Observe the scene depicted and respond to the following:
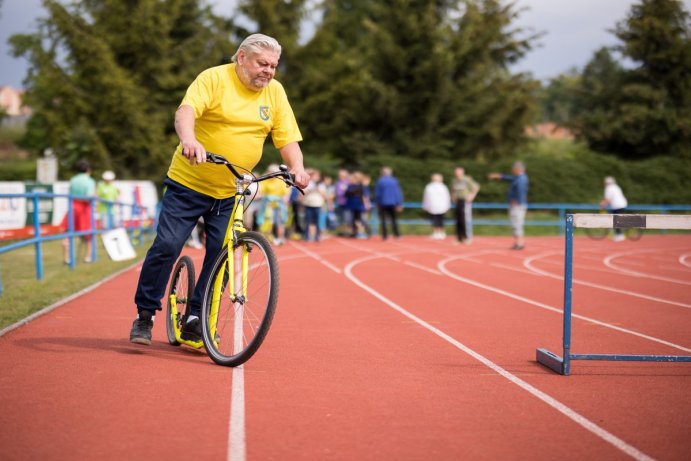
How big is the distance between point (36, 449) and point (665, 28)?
1788 inches

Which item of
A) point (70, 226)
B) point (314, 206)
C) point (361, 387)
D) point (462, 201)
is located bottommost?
point (361, 387)

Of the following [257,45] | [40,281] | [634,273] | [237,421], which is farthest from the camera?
[634,273]

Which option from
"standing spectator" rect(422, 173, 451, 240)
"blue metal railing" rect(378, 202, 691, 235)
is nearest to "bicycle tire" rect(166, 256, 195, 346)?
"standing spectator" rect(422, 173, 451, 240)

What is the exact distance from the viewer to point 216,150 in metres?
5.31

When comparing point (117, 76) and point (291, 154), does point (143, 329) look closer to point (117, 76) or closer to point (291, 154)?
point (291, 154)

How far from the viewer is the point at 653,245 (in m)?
22.6

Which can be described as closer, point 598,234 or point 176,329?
point 176,329

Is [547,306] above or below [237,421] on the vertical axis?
below

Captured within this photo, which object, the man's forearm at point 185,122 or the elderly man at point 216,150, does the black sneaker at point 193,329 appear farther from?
the man's forearm at point 185,122

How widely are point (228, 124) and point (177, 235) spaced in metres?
0.81

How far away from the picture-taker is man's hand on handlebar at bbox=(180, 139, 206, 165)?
→ 15.1ft

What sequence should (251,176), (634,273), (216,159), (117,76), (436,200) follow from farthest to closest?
(117,76), (436,200), (634,273), (251,176), (216,159)

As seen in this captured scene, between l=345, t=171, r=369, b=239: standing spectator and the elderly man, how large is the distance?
17944mm

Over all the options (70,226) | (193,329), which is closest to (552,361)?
(193,329)
